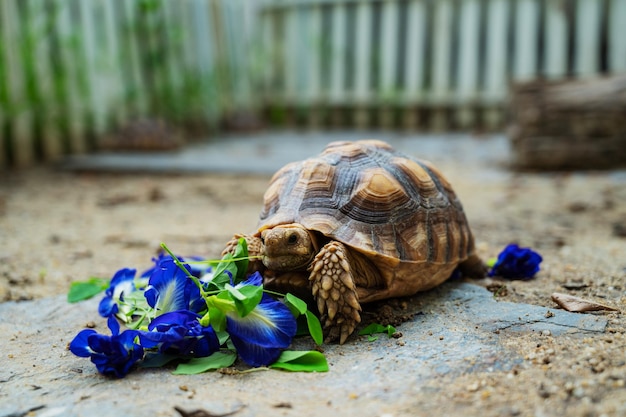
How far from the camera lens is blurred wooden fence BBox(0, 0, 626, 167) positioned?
589 cm

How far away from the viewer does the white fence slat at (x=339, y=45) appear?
929 centimetres

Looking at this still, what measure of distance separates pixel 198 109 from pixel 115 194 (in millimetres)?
3349

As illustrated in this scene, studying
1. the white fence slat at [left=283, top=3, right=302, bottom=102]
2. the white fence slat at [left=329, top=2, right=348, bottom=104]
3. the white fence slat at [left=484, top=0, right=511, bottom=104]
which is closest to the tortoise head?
the white fence slat at [left=484, top=0, right=511, bottom=104]

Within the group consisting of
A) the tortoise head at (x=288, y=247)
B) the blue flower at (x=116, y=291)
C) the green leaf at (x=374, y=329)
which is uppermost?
the tortoise head at (x=288, y=247)

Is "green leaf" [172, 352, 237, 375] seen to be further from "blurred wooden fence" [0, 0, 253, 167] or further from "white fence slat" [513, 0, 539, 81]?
"white fence slat" [513, 0, 539, 81]

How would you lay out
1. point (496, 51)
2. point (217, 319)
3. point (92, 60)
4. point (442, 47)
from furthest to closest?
1. point (442, 47)
2. point (496, 51)
3. point (92, 60)
4. point (217, 319)

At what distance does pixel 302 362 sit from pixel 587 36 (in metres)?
7.72

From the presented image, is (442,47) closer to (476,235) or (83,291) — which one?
(476,235)

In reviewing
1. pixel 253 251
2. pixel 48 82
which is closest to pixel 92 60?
pixel 48 82

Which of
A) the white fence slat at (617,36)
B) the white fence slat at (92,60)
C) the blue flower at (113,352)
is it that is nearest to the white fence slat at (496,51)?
the white fence slat at (617,36)

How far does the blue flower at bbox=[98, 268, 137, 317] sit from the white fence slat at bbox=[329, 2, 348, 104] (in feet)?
24.6

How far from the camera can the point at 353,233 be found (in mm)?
2023

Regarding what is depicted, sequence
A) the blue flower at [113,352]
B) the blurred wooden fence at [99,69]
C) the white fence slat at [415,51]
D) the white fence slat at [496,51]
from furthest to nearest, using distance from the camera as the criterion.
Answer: the white fence slat at [415,51]
the white fence slat at [496,51]
the blurred wooden fence at [99,69]
the blue flower at [113,352]

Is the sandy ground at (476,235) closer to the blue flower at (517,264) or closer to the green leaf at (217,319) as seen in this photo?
the blue flower at (517,264)
